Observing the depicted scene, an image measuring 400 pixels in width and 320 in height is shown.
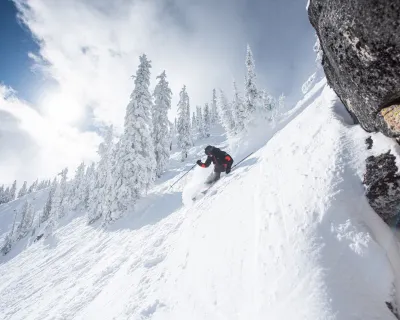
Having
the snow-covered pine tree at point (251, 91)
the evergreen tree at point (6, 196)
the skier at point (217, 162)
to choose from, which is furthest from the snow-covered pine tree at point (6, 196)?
the skier at point (217, 162)

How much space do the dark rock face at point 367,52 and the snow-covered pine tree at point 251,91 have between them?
116 feet

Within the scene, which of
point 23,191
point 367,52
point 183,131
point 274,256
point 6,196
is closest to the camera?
point 367,52

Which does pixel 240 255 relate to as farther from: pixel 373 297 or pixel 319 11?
pixel 319 11

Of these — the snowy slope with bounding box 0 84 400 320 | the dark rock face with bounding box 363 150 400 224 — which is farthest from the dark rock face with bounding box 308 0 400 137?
the snowy slope with bounding box 0 84 400 320

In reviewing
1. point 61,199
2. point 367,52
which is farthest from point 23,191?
point 367,52

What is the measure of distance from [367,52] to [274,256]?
14.2ft

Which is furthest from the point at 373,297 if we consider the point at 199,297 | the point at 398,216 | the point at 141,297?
the point at 141,297

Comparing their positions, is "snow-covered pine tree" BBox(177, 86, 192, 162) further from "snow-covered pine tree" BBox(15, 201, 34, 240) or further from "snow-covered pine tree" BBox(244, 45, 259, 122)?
"snow-covered pine tree" BBox(15, 201, 34, 240)

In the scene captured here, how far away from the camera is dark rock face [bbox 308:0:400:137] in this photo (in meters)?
4.30

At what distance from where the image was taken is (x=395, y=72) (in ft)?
15.2

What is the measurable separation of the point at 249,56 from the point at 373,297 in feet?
143

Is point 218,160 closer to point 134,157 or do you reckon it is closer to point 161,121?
point 134,157

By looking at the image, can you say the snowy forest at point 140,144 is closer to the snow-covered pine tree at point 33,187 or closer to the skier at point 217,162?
the skier at point 217,162

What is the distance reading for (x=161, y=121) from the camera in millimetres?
38500
